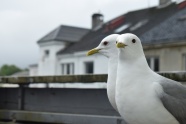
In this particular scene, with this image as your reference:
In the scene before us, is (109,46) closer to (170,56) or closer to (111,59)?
(111,59)

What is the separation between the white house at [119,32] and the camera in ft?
49.3

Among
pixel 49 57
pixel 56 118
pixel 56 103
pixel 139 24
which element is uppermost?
pixel 139 24

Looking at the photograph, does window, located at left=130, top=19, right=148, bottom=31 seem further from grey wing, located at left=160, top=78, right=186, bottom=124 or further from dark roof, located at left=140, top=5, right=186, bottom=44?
grey wing, located at left=160, top=78, right=186, bottom=124

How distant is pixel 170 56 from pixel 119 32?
5.64 meters

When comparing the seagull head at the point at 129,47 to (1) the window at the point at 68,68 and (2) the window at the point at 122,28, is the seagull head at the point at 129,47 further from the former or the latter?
(1) the window at the point at 68,68

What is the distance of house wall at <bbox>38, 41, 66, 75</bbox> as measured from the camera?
912 inches

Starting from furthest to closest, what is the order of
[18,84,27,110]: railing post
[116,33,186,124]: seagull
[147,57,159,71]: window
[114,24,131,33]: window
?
1. [114,24,131,33]: window
2. [147,57,159,71]: window
3. [18,84,27,110]: railing post
4. [116,33,186,124]: seagull

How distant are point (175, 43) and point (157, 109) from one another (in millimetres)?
12706

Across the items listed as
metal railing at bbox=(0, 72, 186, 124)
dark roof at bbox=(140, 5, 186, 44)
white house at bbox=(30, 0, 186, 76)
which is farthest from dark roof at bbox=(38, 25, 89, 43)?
metal railing at bbox=(0, 72, 186, 124)

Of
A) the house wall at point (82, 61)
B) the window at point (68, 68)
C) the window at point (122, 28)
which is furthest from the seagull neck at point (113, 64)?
the window at point (68, 68)

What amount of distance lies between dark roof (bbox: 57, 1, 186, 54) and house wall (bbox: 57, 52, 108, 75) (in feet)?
1.27

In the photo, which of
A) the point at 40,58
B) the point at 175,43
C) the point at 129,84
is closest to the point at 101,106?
the point at 129,84

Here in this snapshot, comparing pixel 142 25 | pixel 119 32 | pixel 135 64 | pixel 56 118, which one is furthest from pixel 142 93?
pixel 119 32

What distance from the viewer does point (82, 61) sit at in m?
20.5
